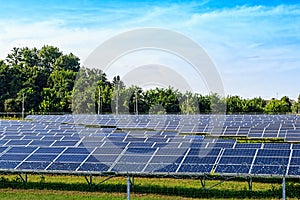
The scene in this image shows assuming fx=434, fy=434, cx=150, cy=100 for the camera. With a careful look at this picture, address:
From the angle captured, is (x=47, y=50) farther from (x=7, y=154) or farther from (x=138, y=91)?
(x=7, y=154)

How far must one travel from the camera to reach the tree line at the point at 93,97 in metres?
71.4

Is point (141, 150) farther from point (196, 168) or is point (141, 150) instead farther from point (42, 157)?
point (42, 157)

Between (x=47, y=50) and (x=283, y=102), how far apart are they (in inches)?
Answer: 2152

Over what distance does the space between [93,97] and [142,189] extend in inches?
2079

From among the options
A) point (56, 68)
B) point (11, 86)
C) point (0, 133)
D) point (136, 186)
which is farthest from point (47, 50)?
point (136, 186)

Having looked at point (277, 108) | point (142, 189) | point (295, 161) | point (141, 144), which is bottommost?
point (142, 189)

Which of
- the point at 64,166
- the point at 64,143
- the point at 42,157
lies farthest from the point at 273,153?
the point at 42,157

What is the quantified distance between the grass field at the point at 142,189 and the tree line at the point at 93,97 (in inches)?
1790

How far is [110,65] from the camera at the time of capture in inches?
940

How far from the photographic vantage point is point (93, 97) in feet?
228

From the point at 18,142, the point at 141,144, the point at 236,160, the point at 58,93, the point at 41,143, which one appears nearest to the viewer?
the point at 236,160

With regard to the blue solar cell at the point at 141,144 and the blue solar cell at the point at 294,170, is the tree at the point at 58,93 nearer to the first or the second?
the blue solar cell at the point at 141,144

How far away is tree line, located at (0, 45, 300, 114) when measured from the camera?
234ft

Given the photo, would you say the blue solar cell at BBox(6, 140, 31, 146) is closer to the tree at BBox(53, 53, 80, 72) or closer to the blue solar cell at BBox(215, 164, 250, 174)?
the blue solar cell at BBox(215, 164, 250, 174)
